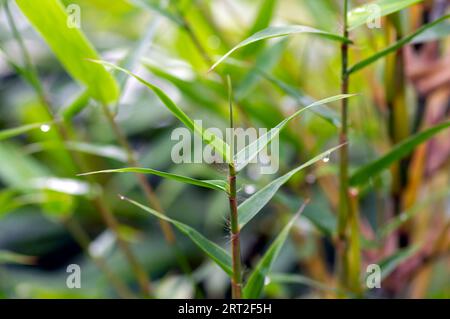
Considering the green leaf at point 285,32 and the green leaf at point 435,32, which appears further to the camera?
the green leaf at point 435,32

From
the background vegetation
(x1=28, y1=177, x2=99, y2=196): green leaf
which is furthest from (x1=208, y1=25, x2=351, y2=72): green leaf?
(x1=28, y1=177, x2=99, y2=196): green leaf

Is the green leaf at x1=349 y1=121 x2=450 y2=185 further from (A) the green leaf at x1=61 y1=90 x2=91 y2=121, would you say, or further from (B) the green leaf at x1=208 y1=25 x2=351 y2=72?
(A) the green leaf at x1=61 y1=90 x2=91 y2=121

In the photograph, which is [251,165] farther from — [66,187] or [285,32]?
[285,32]

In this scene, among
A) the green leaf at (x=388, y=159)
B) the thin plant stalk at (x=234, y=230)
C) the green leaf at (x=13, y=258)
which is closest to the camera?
the thin plant stalk at (x=234, y=230)

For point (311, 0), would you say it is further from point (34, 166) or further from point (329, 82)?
point (34, 166)

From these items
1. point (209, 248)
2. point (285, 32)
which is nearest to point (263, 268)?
point (209, 248)

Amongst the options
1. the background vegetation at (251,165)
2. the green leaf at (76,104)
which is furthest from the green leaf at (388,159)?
the green leaf at (76,104)

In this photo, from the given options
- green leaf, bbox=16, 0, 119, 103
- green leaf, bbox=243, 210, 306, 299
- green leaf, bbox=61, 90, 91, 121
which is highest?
green leaf, bbox=16, 0, 119, 103

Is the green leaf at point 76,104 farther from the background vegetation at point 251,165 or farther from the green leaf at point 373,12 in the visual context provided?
the green leaf at point 373,12
